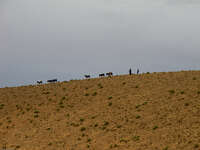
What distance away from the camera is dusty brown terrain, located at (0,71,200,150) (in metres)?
46.4

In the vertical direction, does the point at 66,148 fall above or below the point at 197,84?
below

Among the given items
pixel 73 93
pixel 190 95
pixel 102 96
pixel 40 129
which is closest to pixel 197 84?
→ pixel 190 95

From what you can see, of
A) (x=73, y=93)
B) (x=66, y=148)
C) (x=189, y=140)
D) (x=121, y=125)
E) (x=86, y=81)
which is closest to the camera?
(x=189, y=140)

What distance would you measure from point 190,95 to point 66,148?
20.6 metres

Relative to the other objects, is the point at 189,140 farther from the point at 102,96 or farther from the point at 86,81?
the point at 86,81

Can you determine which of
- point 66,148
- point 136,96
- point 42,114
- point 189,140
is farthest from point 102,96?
point 189,140

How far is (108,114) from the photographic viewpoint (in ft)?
184

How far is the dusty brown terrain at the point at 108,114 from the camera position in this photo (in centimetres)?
4638

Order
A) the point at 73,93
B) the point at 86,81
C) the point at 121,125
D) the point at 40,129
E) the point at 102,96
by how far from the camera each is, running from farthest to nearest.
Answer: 1. the point at 86,81
2. the point at 73,93
3. the point at 102,96
4. the point at 40,129
5. the point at 121,125

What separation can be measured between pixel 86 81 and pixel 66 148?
3048cm

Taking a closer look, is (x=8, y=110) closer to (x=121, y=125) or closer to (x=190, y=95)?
(x=121, y=125)

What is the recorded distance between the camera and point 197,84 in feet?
204

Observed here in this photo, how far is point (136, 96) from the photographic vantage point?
61656 millimetres

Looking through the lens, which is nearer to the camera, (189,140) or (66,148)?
(189,140)
